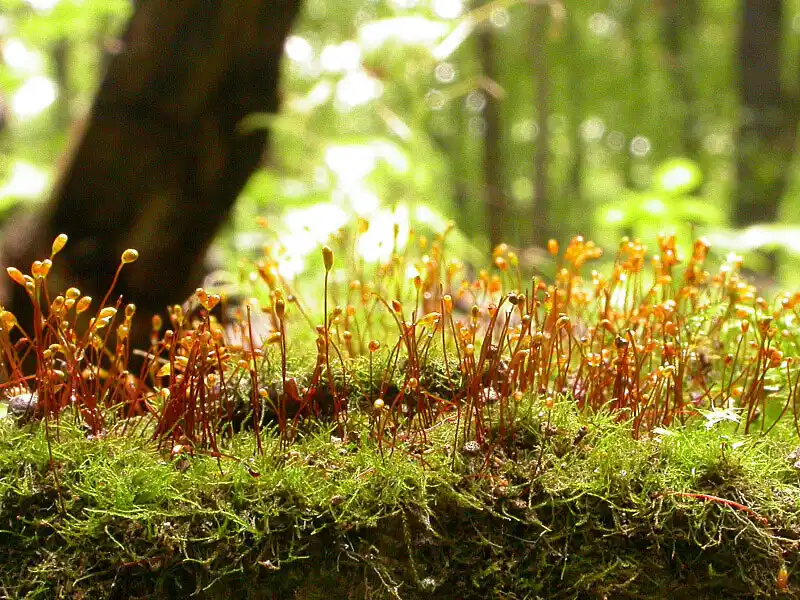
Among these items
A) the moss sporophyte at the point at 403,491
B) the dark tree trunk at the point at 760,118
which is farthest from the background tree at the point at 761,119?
the moss sporophyte at the point at 403,491

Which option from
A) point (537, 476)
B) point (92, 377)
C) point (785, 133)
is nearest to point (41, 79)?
point (92, 377)

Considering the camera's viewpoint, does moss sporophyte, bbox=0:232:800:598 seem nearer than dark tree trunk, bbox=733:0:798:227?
Yes

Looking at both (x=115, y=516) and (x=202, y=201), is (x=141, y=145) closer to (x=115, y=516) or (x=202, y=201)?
(x=202, y=201)

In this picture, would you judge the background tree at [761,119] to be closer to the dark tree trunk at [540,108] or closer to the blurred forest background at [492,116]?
the blurred forest background at [492,116]

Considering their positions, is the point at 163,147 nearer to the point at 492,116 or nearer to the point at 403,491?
the point at 403,491

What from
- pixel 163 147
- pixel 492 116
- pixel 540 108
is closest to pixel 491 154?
pixel 492 116

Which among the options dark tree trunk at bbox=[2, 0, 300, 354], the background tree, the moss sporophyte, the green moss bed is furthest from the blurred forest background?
the green moss bed

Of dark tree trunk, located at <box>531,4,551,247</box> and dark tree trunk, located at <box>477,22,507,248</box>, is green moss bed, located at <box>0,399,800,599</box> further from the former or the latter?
dark tree trunk, located at <box>531,4,551,247</box>
